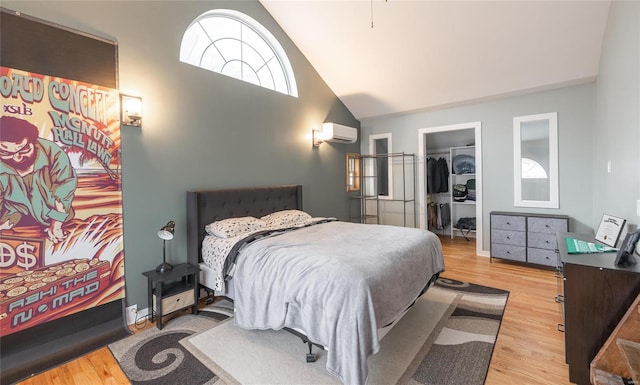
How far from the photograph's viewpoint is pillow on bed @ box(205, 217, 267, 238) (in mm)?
2738

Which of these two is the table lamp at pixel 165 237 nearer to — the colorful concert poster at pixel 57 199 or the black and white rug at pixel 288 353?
the colorful concert poster at pixel 57 199

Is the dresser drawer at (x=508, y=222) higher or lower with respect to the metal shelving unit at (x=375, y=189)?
lower

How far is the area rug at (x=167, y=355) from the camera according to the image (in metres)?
1.76

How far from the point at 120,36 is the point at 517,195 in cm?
501

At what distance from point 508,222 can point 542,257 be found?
1.85 feet

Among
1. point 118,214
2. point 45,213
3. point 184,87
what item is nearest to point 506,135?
point 184,87

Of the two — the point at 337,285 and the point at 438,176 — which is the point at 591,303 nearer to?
the point at 337,285

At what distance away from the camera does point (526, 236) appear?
3717mm

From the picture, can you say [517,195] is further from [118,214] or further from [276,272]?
[118,214]

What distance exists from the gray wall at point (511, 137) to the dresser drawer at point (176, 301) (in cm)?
403

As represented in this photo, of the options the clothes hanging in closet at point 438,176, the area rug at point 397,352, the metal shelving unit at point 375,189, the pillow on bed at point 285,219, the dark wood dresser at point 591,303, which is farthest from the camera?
the clothes hanging in closet at point 438,176

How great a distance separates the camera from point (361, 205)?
17.8ft

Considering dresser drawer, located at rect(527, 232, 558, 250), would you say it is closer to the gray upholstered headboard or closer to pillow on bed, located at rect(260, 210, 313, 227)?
pillow on bed, located at rect(260, 210, 313, 227)

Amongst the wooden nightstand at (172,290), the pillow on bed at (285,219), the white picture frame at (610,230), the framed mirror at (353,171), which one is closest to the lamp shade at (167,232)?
the wooden nightstand at (172,290)
